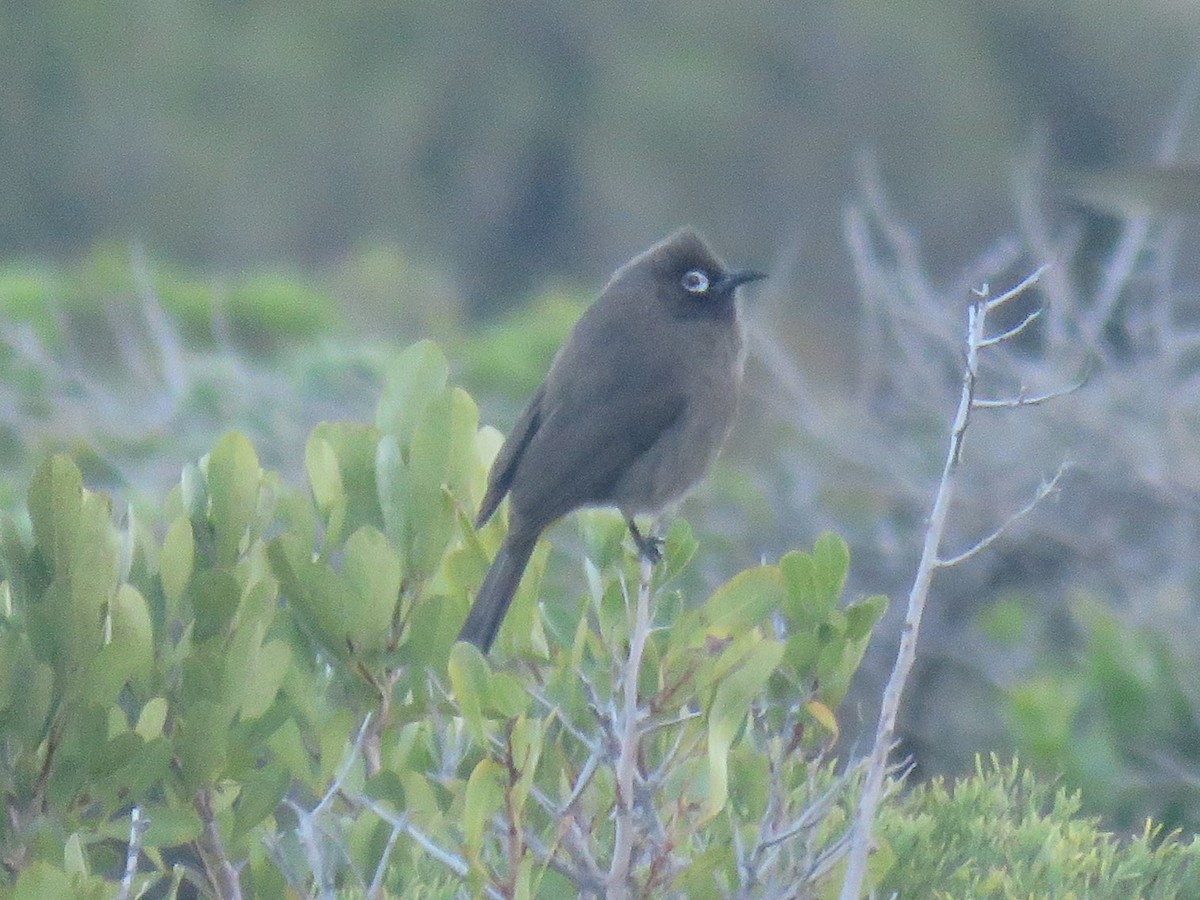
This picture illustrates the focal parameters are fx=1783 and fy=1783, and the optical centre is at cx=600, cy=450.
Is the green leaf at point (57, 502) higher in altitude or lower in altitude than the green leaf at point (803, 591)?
higher

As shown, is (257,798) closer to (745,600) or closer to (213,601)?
(213,601)

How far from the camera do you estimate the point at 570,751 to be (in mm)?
2604

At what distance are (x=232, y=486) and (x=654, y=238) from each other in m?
15.6

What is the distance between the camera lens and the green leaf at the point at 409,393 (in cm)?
280

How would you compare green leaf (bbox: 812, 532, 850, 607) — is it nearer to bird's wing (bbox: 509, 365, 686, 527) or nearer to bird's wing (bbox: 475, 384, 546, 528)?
bird's wing (bbox: 475, 384, 546, 528)

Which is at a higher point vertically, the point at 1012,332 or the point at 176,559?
the point at 1012,332

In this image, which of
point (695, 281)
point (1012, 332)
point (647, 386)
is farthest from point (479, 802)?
point (695, 281)

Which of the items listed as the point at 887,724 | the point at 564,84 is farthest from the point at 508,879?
Answer: the point at 564,84

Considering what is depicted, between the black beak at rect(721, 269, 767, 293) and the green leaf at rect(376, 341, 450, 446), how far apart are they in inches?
52.3

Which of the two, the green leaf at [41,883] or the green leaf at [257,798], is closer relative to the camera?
the green leaf at [41,883]

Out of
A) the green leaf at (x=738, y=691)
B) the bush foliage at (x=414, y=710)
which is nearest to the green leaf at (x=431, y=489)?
the bush foliage at (x=414, y=710)

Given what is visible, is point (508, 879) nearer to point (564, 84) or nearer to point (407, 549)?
point (407, 549)

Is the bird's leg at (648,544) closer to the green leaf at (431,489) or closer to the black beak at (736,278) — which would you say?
A: the green leaf at (431,489)

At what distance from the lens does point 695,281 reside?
4.31 m
